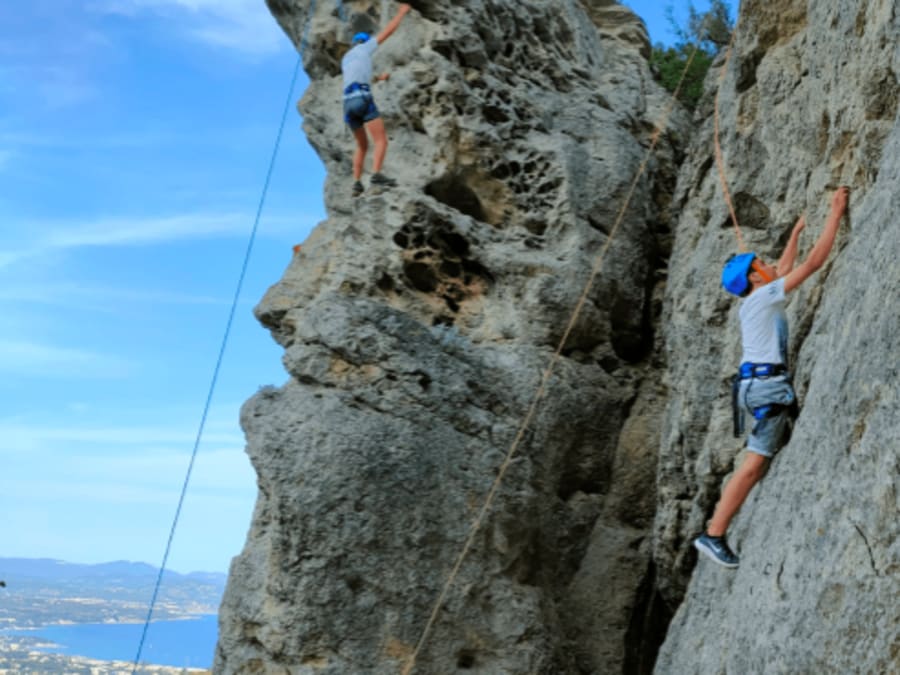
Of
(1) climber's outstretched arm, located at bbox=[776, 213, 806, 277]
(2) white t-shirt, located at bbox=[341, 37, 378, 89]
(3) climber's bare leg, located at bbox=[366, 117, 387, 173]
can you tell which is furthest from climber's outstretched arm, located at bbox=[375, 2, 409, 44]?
(1) climber's outstretched arm, located at bbox=[776, 213, 806, 277]

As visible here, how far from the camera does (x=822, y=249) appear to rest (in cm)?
692

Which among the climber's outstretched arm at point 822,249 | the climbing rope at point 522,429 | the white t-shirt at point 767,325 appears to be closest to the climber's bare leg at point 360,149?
the climbing rope at point 522,429

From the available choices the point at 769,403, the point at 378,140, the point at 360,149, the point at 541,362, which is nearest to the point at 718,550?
the point at 769,403

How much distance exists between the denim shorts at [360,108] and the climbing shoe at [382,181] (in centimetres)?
68

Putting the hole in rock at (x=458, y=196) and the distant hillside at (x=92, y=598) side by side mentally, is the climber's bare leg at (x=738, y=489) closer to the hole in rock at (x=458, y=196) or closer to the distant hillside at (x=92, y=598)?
the hole in rock at (x=458, y=196)

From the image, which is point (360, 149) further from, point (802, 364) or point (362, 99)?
point (802, 364)

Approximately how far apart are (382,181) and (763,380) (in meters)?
4.81

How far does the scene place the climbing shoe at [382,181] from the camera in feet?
35.1

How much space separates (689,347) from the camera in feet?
30.9

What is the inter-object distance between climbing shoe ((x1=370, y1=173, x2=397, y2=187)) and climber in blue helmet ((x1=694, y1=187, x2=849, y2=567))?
432 centimetres

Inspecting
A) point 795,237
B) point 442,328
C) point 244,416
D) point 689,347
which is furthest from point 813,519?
point 244,416

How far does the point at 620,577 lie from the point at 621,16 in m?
7.32

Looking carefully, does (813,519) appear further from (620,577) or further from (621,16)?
(621,16)

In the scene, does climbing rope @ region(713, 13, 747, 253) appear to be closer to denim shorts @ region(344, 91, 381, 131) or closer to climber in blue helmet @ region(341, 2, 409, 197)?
climber in blue helmet @ region(341, 2, 409, 197)
